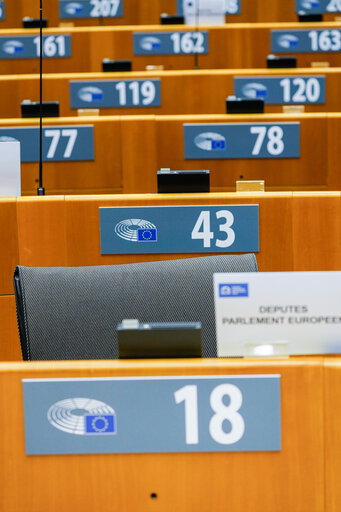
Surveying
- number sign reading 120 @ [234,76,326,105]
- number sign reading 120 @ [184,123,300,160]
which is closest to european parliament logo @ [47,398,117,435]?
number sign reading 120 @ [184,123,300,160]

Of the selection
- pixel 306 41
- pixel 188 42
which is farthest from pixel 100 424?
pixel 306 41

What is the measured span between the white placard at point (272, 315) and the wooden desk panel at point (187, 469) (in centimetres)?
11

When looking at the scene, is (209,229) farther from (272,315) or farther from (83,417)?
(83,417)

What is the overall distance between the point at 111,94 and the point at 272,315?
497cm

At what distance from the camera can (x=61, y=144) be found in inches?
182

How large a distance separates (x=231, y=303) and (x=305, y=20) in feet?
22.3

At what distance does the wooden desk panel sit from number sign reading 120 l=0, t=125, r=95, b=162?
365 centimetres

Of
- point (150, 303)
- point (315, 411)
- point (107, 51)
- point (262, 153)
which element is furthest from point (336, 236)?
point (107, 51)

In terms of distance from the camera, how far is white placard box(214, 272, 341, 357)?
45.2 inches

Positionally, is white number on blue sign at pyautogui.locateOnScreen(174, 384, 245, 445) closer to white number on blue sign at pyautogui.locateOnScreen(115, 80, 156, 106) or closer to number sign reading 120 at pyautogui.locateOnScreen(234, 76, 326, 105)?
white number on blue sign at pyautogui.locateOnScreen(115, 80, 156, 106)

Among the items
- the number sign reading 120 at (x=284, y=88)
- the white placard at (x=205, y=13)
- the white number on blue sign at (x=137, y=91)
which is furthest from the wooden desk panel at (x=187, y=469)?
the white placard at (x=205, y=13)

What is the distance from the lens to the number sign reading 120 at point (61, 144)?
15.1 feet

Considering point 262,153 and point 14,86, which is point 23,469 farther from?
point 14,86

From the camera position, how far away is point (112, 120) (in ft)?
→ 15.0
